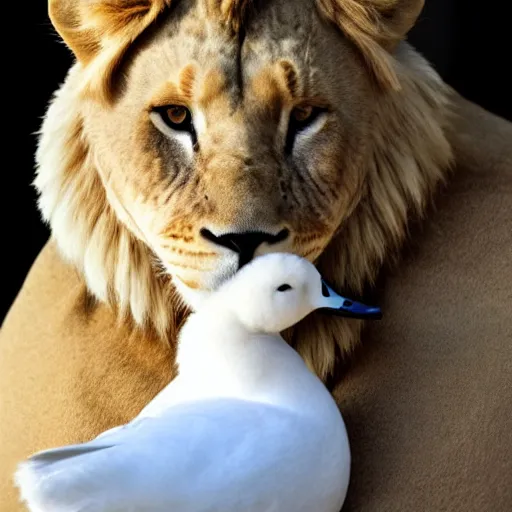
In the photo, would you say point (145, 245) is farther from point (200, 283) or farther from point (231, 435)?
point (231, 435)

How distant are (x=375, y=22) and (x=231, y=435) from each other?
375 millimetres

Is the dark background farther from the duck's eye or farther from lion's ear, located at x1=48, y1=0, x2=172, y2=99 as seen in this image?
the duck's eye

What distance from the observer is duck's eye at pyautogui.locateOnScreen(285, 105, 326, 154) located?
87cm

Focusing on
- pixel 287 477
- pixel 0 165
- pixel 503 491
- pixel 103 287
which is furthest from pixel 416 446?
pixel 0 165

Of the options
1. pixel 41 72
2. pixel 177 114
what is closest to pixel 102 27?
pixel 177 114

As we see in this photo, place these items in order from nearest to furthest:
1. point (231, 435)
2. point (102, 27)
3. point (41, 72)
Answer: point (231, 435) → point (102, 27) → point (41, 72)

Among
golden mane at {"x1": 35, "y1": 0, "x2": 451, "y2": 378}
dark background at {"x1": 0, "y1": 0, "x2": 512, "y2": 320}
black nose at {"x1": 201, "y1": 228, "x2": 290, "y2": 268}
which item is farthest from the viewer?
dark background at {"x1": 0, "y1": 0, "x2": 512, "y2": 320}

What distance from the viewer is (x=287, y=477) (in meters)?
0.78

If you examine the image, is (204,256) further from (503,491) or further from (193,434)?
(503,491)

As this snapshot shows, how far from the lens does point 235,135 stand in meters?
0.84

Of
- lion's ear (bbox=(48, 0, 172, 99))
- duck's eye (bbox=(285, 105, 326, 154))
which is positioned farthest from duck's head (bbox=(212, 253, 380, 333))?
lion's ear (bbox=(48, 0, 172, 99))

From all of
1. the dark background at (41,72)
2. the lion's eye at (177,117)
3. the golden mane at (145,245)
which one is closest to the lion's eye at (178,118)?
the lion's eye at (177,117)

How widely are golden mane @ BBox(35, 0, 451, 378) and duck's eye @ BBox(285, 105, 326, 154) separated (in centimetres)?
9

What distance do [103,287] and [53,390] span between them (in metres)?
0.13
